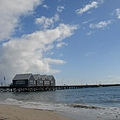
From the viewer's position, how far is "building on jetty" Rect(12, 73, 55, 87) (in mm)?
95250

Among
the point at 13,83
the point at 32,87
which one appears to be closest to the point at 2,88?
the point at 13,83

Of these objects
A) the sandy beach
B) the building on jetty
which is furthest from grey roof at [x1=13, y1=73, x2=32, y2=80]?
the sandy beach

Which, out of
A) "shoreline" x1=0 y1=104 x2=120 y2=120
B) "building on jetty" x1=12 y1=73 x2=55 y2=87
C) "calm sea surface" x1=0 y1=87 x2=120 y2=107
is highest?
"building on jetty" x1=12 y1=73 x2=55 y2=87

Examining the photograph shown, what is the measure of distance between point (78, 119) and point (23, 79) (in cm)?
8340

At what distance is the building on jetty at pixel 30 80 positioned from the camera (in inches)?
3750

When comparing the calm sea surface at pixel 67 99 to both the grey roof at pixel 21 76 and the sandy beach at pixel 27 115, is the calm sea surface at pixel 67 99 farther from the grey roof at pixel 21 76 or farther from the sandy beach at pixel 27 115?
the grey roof at pixel 21 76

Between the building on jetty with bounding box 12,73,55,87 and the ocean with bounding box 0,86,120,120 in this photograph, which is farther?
the building on jetty with bounding box 12,73,55,87

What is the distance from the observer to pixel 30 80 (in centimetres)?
9594

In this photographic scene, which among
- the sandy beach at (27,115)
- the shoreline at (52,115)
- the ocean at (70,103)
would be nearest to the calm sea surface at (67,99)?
the ocean at (70,103)

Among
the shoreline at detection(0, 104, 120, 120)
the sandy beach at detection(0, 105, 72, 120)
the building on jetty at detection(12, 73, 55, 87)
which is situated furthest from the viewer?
the building on jetty at detection(12, 73, 55, 87)

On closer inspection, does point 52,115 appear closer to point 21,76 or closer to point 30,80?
point 30,80

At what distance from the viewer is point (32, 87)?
94000 millimetres

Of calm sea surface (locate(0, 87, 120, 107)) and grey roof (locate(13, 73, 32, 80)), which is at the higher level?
grey roof (locate(13, 73, 32, 80))

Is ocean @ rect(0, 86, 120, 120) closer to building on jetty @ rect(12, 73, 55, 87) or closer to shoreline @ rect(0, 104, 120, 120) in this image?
shoreline @ rect(0, 104, 120, 120)
